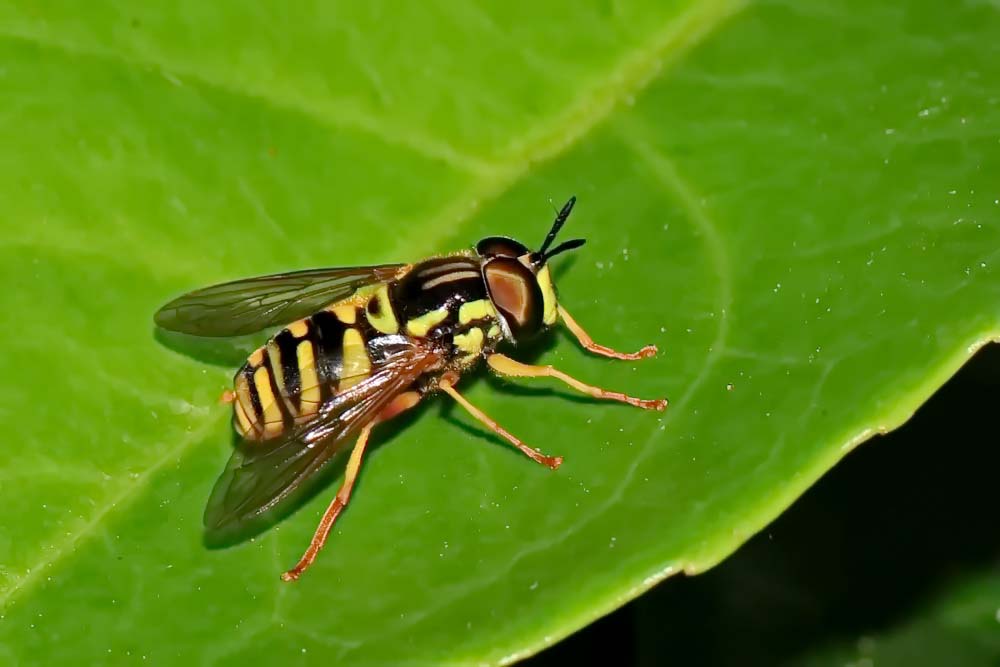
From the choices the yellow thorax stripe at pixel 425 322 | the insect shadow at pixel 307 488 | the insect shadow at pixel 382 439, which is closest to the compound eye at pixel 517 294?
the insect shadow at pixel 382 439

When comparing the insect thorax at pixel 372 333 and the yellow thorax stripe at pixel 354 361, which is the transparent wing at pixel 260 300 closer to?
the insect thorax at pixel 372 333

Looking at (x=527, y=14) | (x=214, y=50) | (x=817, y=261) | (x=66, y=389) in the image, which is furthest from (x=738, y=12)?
(x=66, y=389)

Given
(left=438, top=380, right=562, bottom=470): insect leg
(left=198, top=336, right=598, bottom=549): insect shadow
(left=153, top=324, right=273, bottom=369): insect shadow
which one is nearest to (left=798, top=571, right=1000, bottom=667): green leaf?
(left=198, top=336, right=598, bottom=549): insect shadow

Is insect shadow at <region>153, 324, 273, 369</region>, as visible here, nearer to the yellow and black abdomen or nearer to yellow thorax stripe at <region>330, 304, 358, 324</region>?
the yellow and black abdomen

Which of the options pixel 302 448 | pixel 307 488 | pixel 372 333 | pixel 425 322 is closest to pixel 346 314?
pixel 372 333

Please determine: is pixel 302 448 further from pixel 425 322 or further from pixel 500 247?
pixel 500 247
